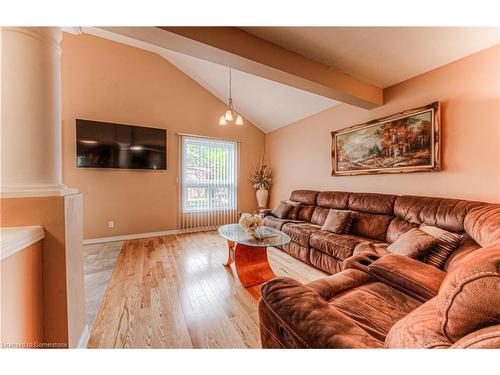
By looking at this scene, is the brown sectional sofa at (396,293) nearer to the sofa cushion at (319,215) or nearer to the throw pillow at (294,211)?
the sofa cushion at (319,215)

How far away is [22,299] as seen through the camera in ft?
3.14

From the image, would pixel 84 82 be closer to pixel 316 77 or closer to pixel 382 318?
pixel 316 77

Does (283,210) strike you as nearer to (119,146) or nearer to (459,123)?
(459,123)

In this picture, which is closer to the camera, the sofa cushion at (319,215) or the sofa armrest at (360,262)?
the sofa armrest at (360,262)

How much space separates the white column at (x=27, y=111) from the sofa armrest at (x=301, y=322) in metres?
1.31

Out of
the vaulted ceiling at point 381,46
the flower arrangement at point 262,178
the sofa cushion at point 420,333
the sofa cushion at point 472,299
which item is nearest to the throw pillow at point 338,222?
the vaulted ceiling at point 381,46

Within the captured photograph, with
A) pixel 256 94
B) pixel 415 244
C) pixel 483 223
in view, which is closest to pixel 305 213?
pixel 415 244

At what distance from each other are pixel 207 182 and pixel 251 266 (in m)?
2.72

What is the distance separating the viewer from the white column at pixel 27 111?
106 centimetres

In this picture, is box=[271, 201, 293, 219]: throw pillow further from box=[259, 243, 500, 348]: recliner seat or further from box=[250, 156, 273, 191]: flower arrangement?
box=[259, 243, 500, 348]: recliner seat

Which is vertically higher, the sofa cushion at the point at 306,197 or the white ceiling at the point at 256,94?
the white ceiling at the point at 256,94
